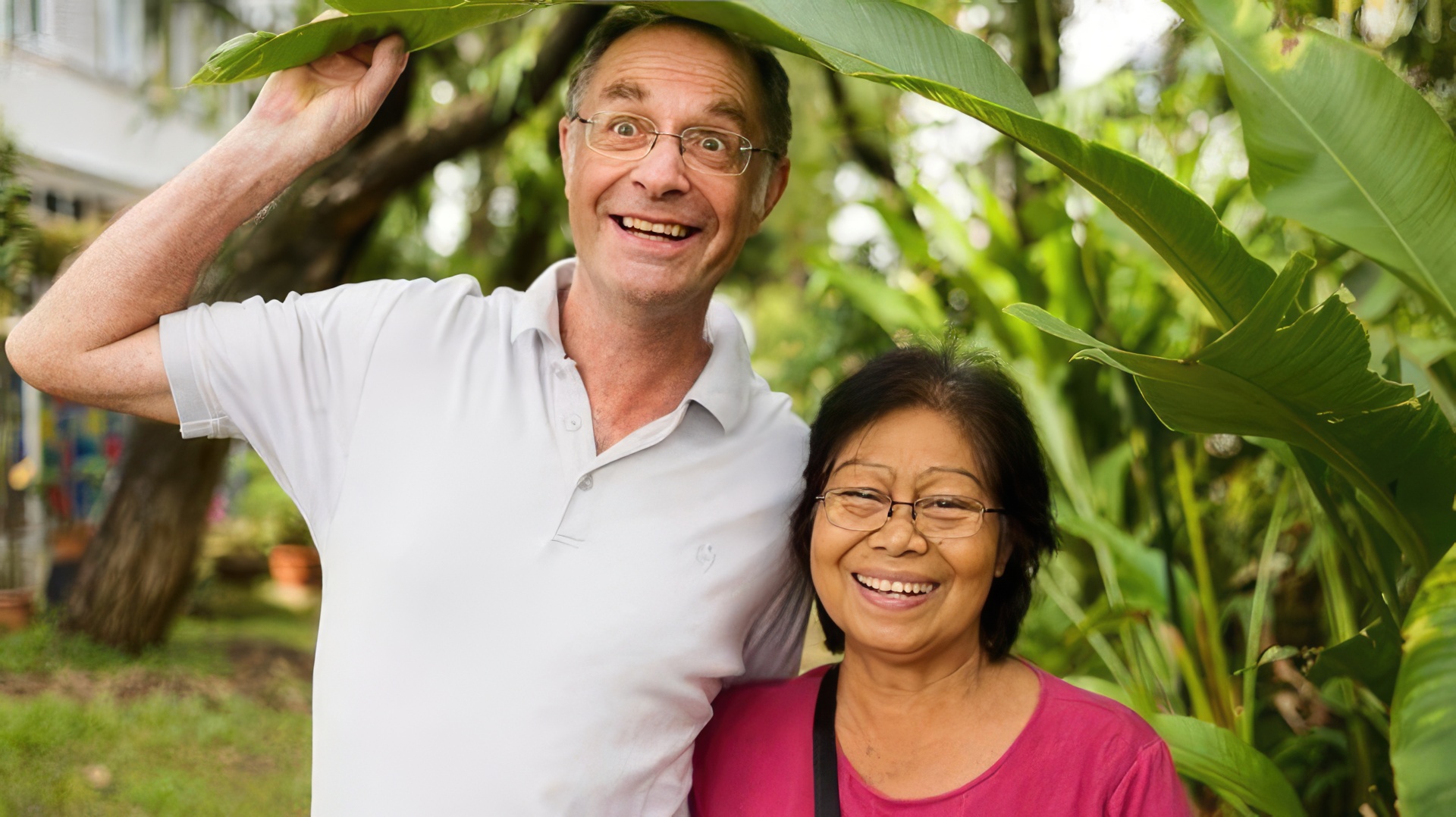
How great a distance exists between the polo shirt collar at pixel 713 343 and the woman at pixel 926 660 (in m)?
0.14

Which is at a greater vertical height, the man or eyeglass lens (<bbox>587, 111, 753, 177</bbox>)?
eyeglass lens (<bbox>587, 111, 753, 177</bbox>)

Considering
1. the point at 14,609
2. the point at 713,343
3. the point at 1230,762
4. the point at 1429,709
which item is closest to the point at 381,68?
the point at 713,343

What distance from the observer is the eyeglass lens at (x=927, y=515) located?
1519mm

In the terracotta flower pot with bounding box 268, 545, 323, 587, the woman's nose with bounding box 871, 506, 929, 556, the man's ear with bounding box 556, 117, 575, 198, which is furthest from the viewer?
the terracotta flower pot with bounding box 268, 545, 323, 587

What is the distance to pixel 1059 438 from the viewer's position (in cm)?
319

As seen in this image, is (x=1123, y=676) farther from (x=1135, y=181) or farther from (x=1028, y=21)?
(x=1028, y=21)

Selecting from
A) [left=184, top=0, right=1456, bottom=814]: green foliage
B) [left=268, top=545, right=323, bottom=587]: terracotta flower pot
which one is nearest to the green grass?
[left=268, top=545, right=323, bottom=587]: terracotta flower pot

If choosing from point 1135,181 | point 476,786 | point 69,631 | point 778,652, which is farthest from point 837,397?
point 69,631

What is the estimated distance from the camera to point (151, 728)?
4316 mm

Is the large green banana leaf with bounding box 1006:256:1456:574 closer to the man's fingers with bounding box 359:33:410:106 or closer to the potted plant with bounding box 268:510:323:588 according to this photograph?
the man's fingers with bounding box 359:33:410:106

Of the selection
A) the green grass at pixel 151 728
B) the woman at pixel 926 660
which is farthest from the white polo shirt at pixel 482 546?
the green grass at pixel 151 728

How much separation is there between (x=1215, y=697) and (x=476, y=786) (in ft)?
5.77

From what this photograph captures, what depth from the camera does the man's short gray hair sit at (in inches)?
66.2

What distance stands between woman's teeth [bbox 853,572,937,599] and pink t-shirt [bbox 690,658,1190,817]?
211 mm
